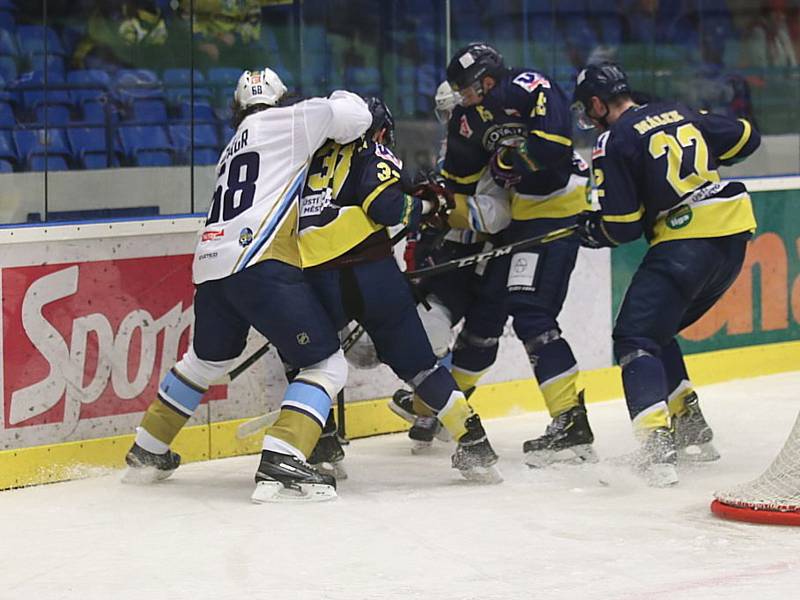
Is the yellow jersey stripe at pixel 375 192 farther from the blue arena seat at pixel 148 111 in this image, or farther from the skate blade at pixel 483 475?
the blue arena seat at pixel 148 111

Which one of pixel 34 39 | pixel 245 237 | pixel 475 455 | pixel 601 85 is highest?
pixel 34 39

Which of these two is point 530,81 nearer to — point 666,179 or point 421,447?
point 666,179

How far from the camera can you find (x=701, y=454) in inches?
211

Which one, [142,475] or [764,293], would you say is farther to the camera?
[764,293]

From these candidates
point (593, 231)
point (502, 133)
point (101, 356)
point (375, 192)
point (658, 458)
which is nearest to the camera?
point (375, 192)

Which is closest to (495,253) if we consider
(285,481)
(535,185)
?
(535,185)

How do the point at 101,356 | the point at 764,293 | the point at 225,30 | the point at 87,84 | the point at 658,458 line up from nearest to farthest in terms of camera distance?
the point at 658,458, the point at 101,356, the point at 87,84, the point at 225,30, the point at 764,293

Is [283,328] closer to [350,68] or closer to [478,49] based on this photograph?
[478,49]

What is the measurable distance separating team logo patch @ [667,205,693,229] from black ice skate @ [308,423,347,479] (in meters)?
1.25

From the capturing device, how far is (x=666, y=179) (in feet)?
16.2

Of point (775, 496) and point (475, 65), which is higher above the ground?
point (475, 65)

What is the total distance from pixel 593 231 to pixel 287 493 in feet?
4.18

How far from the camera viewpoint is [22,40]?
5.61 meters

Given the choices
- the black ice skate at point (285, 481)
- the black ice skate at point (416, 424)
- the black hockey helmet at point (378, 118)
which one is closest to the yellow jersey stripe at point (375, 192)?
the black hockey helmet at point (378, 118)
